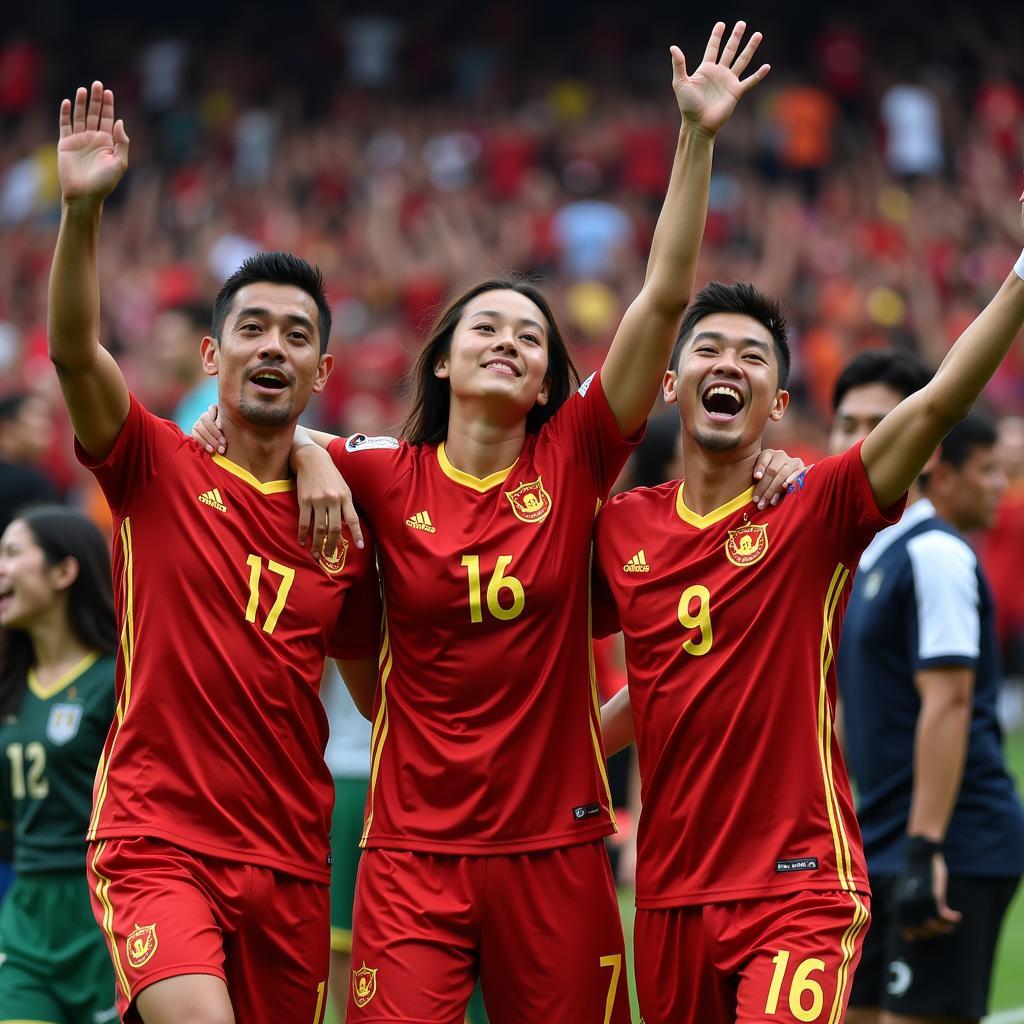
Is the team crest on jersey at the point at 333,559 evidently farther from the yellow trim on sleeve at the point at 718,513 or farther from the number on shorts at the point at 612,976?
the number on shorts at the point at 612,976

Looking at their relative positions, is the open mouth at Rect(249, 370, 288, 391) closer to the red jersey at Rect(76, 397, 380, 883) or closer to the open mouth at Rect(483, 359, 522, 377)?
the red jersey at Rect(76, 397, 380, 883)

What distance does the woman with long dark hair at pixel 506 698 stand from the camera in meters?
4.94

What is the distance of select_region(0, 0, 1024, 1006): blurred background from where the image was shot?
1877 cm

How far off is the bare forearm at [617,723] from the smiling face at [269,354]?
127cm

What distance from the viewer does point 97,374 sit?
491 centimetres

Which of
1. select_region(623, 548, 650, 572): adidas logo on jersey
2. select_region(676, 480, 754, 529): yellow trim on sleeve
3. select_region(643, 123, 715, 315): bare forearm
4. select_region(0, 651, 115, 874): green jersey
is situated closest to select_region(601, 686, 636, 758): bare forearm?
select_region(623, 548, 650, 572): adidas logo on jersey

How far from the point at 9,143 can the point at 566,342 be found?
19.8 metres

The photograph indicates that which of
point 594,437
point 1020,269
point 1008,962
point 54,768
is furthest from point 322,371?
point 1008,962

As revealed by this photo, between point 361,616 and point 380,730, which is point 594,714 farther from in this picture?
point 361,616

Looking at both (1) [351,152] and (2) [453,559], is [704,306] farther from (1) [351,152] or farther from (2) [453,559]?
(1) [351,152]

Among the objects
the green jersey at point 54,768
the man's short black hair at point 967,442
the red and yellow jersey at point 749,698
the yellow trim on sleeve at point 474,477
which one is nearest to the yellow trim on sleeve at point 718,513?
the red and yellow jersey at point 749,698

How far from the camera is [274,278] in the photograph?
5430mm

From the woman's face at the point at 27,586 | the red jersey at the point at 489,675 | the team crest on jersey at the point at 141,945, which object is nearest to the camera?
the team crest on jersey at the point at 141,945

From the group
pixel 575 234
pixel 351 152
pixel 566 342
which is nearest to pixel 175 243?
pixel 351 152
